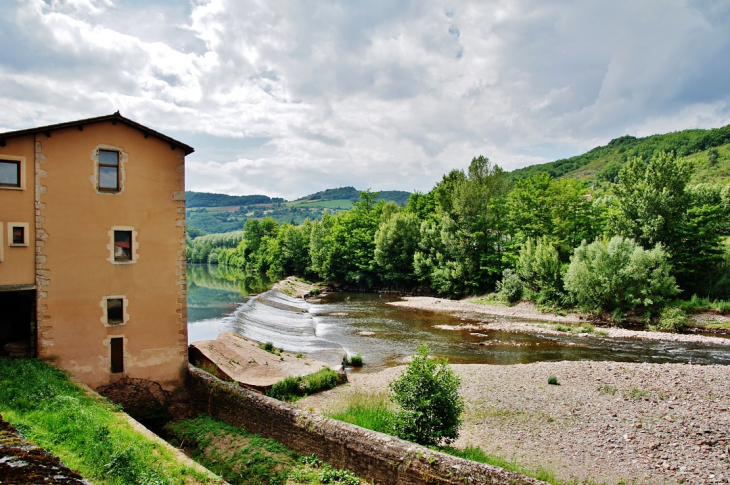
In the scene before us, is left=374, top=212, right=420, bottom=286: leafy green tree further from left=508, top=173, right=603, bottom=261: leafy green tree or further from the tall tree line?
left=508, top=173, right=603, bottom=261: leafy green tree

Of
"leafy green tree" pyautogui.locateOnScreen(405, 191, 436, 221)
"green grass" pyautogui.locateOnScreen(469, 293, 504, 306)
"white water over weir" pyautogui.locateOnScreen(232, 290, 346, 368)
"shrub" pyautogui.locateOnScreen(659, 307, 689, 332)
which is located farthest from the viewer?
"leafy green tree" pyautogui.locateOnScreen(405, 191, 436, 221)

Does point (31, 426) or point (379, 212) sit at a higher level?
point (379, 212)

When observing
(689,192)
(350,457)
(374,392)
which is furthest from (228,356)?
(689,192)

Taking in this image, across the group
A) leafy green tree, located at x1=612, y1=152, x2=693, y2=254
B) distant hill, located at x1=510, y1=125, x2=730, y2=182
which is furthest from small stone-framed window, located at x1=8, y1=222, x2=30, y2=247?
distant hill, located at x1=510, y1=125, x2=730, y2=182

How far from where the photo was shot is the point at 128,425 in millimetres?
10789

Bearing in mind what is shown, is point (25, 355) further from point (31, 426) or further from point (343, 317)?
point (343, 317)

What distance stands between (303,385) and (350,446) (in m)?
7.85

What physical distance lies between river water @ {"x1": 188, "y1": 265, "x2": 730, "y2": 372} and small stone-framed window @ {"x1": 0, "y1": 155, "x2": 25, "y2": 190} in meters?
15.7

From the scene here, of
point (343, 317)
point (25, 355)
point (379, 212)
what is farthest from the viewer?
point (379, 212)

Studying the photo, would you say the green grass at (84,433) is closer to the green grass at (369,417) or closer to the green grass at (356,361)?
the green grass at (369,417)

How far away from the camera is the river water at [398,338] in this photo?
24266mm

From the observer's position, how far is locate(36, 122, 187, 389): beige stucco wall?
14.4m

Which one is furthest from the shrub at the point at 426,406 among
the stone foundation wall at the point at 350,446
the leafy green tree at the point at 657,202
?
the leafy green tree at the point at 657,202

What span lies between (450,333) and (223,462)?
2289cm
